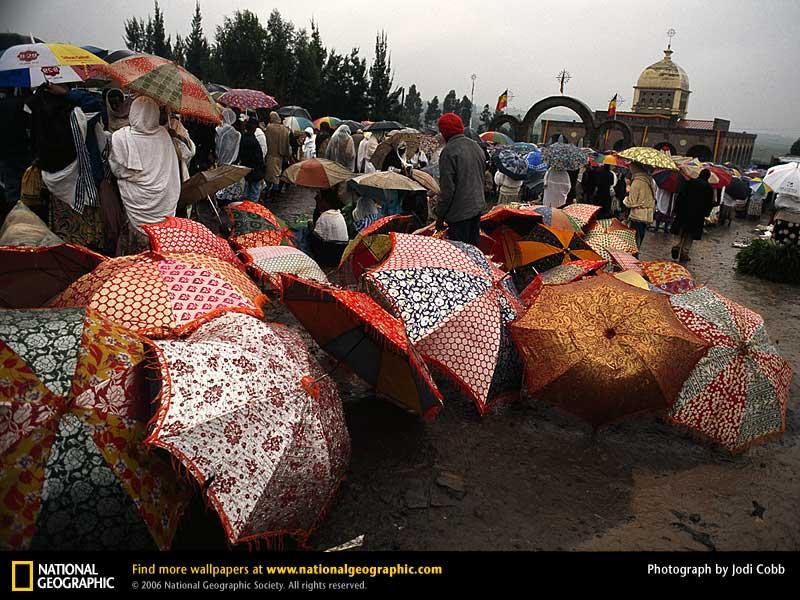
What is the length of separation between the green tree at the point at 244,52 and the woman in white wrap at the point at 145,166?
37.7m

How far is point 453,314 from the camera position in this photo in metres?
3.69

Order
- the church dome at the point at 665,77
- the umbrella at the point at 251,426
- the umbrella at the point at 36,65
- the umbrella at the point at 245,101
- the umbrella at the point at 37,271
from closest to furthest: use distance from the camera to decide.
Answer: the umbrella at the point at 251,426, the umbrella at the point at 37,271, the umbrella at the point at 36,65, the umbrella at the point at 245,101, the church dome at the point at 665,77

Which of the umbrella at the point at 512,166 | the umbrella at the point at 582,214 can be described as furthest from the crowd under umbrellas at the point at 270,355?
the umbrella at the point at 512,166

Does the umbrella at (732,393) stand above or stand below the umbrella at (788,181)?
below

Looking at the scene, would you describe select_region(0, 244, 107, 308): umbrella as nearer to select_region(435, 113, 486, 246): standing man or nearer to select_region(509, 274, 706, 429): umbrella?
select_region(509, 274, 706, 429): umbrella

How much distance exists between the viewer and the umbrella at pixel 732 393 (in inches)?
153

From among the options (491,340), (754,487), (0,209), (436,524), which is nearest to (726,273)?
(754,487)

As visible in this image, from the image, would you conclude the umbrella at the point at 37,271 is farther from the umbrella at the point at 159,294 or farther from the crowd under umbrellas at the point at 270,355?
the umbrella at the point at 159,294

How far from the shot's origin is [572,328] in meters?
3.78

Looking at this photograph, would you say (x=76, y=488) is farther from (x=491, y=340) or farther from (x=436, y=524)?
(x=491, y=340)

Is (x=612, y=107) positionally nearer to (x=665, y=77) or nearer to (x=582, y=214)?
(x=665, y=77)

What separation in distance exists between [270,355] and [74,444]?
0.85 metres

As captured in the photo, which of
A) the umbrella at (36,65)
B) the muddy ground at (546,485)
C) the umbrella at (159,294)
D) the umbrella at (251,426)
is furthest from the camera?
the umbrella at (36,65)

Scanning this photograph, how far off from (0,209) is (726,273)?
36.0 feet
